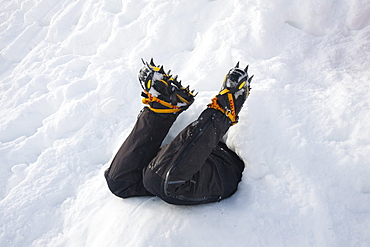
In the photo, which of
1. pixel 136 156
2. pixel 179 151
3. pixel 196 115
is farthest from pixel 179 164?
pixel 196 115

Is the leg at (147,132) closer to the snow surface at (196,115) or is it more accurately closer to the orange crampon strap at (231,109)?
the snow surface at (196,115)

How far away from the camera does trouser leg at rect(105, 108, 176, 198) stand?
2.10 meters

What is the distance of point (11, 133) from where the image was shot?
10.4 feet

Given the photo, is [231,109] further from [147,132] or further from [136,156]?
[136,156]

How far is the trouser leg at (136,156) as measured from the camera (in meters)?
2.10

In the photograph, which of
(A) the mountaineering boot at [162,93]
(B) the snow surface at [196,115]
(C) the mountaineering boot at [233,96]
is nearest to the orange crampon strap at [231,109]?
(C) the mountaineering boot at [233,96]

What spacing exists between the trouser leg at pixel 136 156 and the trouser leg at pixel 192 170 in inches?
9.0

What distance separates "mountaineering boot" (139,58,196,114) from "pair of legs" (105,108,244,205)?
2.3 inches

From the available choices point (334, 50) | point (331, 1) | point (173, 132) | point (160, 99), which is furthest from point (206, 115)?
point (331, 1)

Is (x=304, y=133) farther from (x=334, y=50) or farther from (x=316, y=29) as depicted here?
(x=316, y=29)

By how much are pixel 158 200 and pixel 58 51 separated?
3018mm

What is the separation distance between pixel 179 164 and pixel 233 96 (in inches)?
22.7

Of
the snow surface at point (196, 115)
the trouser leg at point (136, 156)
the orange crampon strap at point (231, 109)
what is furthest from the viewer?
the trouser leg at point (136, 156)

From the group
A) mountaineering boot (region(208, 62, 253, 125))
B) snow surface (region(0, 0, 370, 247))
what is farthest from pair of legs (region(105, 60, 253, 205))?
snow surface (region(0, 0, 370, 247))
